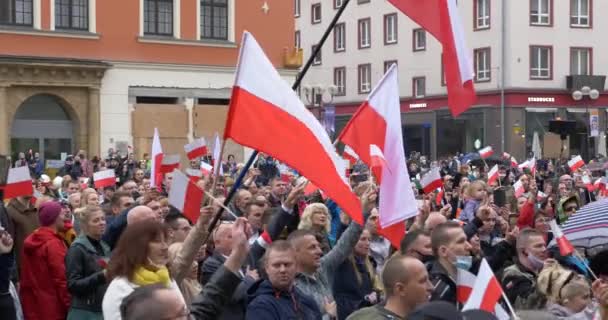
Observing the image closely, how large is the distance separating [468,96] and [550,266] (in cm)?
294

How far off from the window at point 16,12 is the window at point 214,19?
6.24 metres

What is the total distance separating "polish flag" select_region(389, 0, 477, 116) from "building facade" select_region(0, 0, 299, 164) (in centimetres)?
2603

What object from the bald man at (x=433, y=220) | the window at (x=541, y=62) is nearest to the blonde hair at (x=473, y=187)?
the bald man at (x=433, y=220)

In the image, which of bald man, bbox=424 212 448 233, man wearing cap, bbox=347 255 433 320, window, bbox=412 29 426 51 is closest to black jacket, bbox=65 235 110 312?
man wearing cap, bbox=347 255 433 320

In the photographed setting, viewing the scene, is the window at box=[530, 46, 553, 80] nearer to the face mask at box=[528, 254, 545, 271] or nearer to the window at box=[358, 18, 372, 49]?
the window at box=[358, 18, 372, 49]

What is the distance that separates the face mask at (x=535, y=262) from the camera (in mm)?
8164

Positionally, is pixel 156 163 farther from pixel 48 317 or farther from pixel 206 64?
pixel 206 64

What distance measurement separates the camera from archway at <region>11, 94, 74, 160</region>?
35.1m

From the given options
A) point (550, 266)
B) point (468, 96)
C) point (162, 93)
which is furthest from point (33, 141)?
point (550, 266)

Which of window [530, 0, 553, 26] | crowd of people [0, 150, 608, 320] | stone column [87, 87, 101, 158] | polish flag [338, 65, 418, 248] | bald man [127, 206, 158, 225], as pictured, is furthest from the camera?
window [530, 0, 553, 26]

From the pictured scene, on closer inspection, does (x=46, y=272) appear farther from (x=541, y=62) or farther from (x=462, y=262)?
(x=541, y=62)

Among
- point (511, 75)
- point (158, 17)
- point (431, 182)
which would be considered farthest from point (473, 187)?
point (511, 75)

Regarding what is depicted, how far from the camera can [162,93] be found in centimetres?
3678

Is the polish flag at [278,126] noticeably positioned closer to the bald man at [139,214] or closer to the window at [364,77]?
the bald man at [139,214]
